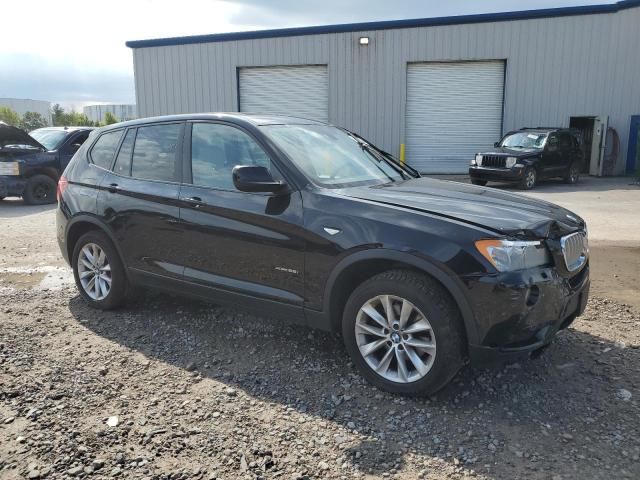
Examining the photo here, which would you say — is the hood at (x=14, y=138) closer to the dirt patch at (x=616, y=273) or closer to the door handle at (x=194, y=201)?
the door handle at (x=194, y=201)

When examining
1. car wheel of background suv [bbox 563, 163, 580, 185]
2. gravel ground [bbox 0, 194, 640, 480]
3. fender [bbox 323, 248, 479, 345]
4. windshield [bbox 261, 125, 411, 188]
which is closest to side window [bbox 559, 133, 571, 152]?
car wheel of background suv [bbox 563, 163, 580, 185]

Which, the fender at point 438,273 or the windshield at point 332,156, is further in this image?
the windshield at point 332,156

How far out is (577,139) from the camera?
631 inches

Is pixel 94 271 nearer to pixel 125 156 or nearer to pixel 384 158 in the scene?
pixel 125 156

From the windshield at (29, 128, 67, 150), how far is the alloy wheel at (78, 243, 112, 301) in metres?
8.27

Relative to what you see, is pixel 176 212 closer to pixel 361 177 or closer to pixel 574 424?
pixel 361 177

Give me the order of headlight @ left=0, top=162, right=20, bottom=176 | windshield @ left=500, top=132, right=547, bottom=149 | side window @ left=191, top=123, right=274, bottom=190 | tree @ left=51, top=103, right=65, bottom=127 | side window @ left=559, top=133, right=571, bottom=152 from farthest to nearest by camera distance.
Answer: tree @ left=51, top=103, right=65, bottom=127 → side window @ left=559, top=133, right=571, bottom=152 → windshield @ left=500, top=132, right=547, bottom=149 → headlight @ left=0, top=162, right=20, bottom=176 → side window @ left=191, top=123, right=274, bottom=190

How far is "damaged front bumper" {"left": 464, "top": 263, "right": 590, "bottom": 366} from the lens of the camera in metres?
2.88

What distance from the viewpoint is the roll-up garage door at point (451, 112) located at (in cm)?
1923

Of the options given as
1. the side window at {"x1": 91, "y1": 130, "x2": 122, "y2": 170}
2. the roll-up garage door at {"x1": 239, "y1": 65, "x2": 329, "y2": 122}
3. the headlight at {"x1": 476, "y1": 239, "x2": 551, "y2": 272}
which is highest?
the roll-up garage door at {"x1": 239, "y1": 65, "x2": 329, "y2": 122}

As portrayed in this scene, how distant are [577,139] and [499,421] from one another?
49.9 ft

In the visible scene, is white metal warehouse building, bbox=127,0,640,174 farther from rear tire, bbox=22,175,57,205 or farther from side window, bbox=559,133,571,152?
rear tire, bbox=22,175,57,205

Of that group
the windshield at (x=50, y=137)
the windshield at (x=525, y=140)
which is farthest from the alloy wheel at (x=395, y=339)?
the windshield at (x=525, y=140)

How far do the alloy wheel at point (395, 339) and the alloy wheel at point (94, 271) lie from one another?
2.59 metres
